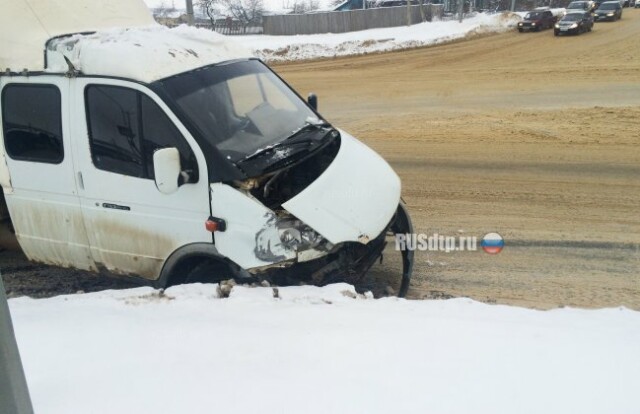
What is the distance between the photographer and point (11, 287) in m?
5.46

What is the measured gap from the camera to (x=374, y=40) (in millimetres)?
31344

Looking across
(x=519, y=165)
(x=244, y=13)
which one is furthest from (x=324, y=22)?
(x=519, y=165)

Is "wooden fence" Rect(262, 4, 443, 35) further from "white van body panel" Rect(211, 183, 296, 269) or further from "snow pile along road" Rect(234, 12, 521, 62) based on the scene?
"white van body panel" Rect(211, 183, 296, 269)

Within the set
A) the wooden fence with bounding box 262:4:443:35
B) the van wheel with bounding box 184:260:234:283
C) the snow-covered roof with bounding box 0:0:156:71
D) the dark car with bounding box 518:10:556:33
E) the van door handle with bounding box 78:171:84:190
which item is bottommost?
the van wheel with bounding box 184:260:234:283

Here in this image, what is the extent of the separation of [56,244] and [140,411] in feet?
9.11

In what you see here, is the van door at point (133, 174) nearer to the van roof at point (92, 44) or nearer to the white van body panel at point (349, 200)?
the van roof at point (92, 44)

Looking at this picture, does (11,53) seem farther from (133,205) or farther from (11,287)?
(11,287)

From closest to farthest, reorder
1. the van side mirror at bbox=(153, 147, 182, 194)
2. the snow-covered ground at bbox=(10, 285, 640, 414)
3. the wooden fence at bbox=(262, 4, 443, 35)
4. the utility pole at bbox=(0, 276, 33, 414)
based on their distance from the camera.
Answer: the utility pole at bbox=(0, 276, 33, 414) < the snow-covered ground at bbox=(10, 285, 640, 414) < the van side mirror at bbox=(153, 147, 182, 194) < the wooden fence at bbox=(262, 4, 443, 35)

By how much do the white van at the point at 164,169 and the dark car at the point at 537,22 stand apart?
32009 millimetres

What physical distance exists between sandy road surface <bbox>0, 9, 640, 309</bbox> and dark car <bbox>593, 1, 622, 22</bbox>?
60.6 feet

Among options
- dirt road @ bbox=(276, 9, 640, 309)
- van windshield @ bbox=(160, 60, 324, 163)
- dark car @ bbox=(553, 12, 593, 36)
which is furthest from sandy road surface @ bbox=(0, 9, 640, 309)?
dark car @ bbox=(553, 12, 593, 36)

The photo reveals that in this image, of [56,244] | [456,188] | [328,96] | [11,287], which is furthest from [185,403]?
[328,96]

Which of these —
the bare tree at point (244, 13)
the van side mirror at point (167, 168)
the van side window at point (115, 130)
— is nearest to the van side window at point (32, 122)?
the van side window at point (115, 130)

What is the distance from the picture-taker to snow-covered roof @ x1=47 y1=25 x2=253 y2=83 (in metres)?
4.43
